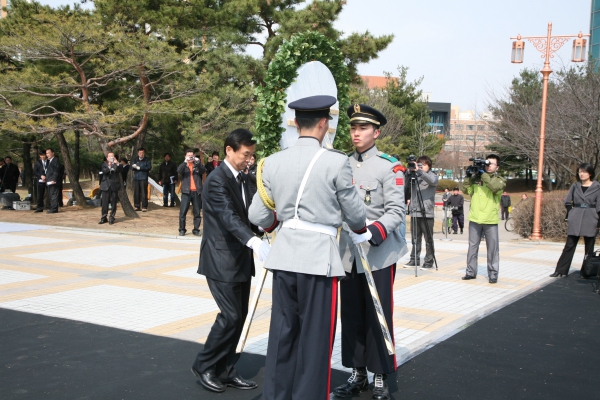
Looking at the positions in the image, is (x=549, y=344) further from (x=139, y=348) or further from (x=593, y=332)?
(x=139, y=348)

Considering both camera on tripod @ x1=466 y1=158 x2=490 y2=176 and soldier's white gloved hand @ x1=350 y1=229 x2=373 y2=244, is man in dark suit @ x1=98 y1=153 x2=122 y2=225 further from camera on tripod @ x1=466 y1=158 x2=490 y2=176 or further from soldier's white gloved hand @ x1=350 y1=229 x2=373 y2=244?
soldier's white gloved hand @ x1=350 y1=229 x2=373 y2=244

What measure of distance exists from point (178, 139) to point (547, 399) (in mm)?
19829

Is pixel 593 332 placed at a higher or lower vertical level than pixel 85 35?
lower

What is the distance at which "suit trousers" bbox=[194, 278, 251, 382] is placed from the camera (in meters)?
4.17

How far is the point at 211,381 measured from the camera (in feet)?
13.8

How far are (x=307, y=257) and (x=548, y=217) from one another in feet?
44.3

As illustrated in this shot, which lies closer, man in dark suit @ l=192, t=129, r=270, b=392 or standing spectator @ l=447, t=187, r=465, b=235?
man in dark suit @ l=192, t=129, r=270, b=392

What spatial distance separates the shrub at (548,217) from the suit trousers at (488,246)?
697 centimetres

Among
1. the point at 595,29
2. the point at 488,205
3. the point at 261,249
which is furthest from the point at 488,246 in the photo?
the point at 595,29

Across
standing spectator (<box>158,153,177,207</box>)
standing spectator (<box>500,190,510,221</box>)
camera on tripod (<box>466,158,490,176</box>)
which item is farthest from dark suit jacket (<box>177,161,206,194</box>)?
standing spectator (<box>500,190,510,221</box>)

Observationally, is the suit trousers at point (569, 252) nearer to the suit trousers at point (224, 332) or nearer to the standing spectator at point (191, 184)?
the suit trousers at point (224, 332)

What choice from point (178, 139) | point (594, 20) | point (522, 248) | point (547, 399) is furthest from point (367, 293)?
point (594, 20)

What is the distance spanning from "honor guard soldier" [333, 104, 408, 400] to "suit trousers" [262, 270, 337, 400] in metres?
0.82

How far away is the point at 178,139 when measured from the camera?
74.2 feet
